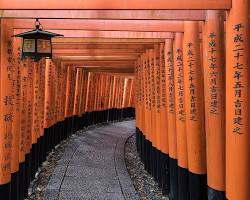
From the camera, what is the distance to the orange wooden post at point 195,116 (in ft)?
21.1

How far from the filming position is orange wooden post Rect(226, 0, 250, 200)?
14.7 ft

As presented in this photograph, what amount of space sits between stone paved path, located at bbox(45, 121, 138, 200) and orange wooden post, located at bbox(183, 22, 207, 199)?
2378 millimetres

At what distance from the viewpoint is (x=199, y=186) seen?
6398 millimetres

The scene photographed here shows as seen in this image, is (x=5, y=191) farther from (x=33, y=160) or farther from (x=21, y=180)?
(x=33, y=160)

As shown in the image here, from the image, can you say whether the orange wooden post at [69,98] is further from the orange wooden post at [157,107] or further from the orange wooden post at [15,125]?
the orange wooden post at [15,125]

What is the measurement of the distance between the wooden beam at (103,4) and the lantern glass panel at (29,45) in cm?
78

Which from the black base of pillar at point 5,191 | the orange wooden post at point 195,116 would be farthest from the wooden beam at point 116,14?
the black base of pillar at point 5,191

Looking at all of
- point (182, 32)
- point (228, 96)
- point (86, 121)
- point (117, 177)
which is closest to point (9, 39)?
point (182, 32)

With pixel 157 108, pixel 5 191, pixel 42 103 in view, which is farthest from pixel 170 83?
pixel 42 103

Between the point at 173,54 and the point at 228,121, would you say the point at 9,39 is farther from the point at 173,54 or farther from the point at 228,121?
the point at 228,121

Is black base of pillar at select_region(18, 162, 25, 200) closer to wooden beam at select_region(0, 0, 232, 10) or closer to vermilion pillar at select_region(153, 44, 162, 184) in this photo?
vermilion pillar at select_region(153, 44, 162, 184)

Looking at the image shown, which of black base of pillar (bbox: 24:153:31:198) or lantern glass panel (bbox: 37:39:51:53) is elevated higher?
lantern glass panel (bbox: 37:39:51:53)

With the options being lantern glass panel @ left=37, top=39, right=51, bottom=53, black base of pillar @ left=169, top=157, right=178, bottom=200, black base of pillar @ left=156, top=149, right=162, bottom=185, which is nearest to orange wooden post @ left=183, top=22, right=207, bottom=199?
black base of pillar @ left=169, top=157, right=178, bottom=200

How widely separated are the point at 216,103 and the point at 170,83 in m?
2.65
